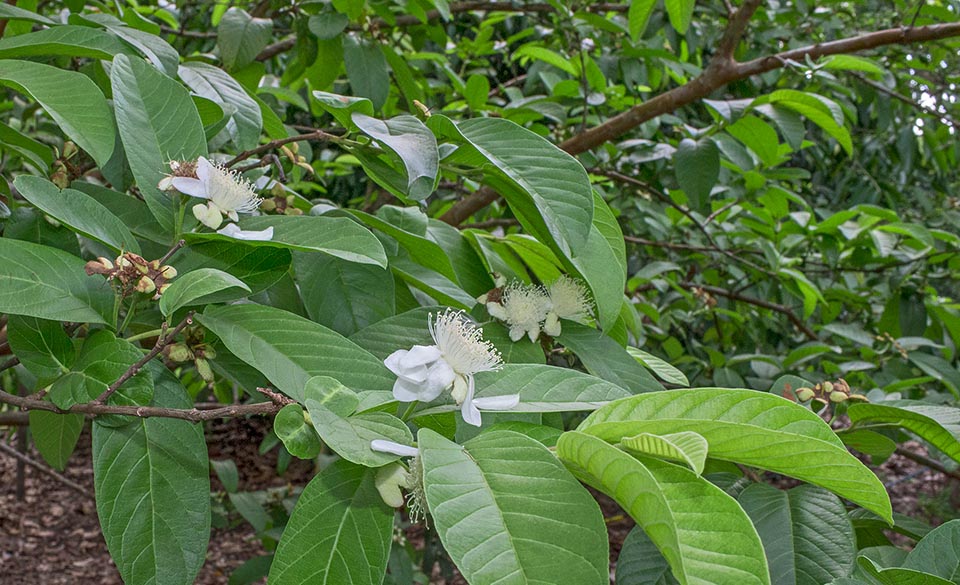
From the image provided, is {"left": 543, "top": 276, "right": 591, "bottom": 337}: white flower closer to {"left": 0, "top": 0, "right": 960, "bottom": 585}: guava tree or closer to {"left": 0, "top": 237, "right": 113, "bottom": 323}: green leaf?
{"left": 0, "top": 0, "right": 960, "bottom": 585}: guava tree

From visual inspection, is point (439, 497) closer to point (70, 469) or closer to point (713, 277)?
point (713, 277)

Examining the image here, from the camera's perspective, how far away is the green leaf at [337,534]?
0.44 metres

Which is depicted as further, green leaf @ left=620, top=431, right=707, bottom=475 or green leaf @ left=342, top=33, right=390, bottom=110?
green leaf @ left=342, top=33, right=390, bottom=110

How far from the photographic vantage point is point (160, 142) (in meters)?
0.62

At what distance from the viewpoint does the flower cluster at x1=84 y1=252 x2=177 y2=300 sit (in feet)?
1.71

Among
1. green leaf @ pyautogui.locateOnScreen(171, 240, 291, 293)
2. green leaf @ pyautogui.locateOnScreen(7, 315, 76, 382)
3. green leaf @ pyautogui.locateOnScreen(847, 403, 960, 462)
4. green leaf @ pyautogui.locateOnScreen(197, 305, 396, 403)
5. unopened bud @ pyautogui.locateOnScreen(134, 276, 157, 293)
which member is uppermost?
unopened bud @ pyautogui.locateOnScreen(134, 276, 157, 293)

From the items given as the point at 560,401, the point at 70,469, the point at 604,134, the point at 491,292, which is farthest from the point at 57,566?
the point at 560,401

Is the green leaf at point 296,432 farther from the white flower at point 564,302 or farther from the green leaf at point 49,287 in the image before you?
the white flower at point 564,302

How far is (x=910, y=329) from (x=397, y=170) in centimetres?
139

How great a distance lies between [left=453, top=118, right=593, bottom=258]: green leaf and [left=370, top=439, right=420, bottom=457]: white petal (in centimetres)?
22

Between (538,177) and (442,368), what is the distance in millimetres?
189

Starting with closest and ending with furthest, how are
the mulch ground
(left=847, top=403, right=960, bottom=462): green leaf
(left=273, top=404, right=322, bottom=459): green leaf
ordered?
(left=273, top=404, right=322, bottom=459): green leaf → (left=847, top=403, right=960, bottom=462): green leaf → the mulch ground

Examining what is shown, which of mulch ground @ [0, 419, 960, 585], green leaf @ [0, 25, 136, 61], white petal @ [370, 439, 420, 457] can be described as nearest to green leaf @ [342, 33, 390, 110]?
green leaf @ [0, 25, 136, 61]

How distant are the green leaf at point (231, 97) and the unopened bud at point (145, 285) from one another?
0.21 meters
